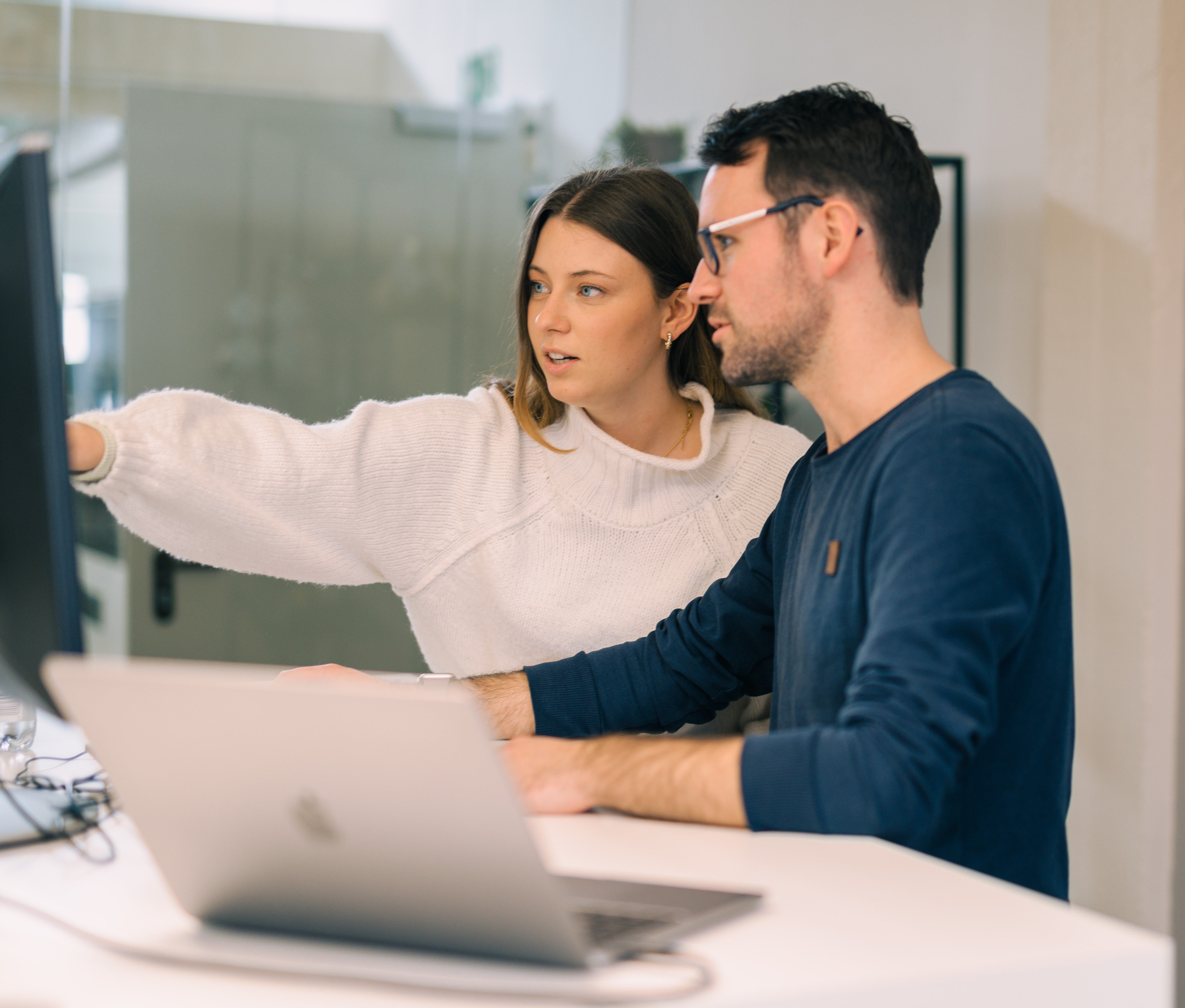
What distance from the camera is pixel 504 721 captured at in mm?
1571

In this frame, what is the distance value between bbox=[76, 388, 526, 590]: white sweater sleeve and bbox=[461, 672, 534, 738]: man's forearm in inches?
11.8

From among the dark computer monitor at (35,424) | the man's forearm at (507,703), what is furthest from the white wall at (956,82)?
the dark computer monitor at (35,424)

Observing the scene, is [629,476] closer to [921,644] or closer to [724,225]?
[724,225]

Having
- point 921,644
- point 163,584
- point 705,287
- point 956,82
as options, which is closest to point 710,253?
point 705,287

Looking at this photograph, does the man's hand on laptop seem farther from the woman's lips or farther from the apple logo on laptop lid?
the woman's lips

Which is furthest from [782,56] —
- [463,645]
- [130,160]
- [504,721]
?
[504,721]

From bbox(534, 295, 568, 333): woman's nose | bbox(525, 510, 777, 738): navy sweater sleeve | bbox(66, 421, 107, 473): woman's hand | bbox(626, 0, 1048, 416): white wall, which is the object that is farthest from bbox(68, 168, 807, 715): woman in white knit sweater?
bbox(626, 0, 1048, 416): white wall

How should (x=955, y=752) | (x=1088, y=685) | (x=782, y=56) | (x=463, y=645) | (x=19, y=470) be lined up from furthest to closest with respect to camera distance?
(x=782, y=56) < (x=1088, y=685) < (x=463, y=645) < (x=955, y=752) < (x=19, y=470)

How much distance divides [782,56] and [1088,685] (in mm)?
2089

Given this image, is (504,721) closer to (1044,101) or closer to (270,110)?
(1044,101)

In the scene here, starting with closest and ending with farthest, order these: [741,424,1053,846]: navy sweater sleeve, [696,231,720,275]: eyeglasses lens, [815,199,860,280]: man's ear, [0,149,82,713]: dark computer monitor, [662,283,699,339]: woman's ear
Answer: [0,149,82,713]: dark computer monitor < [741,424,1053,846]: navy sweater sleeve < [815,199,860,280]: man's ear < [696,231,720,275]: eyeglasses lens < [662,283,699,339]: woman's ear

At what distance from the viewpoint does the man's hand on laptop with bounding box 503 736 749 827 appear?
3.42 feet

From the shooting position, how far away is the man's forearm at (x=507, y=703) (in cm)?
157

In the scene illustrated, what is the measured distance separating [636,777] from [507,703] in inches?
20.9
